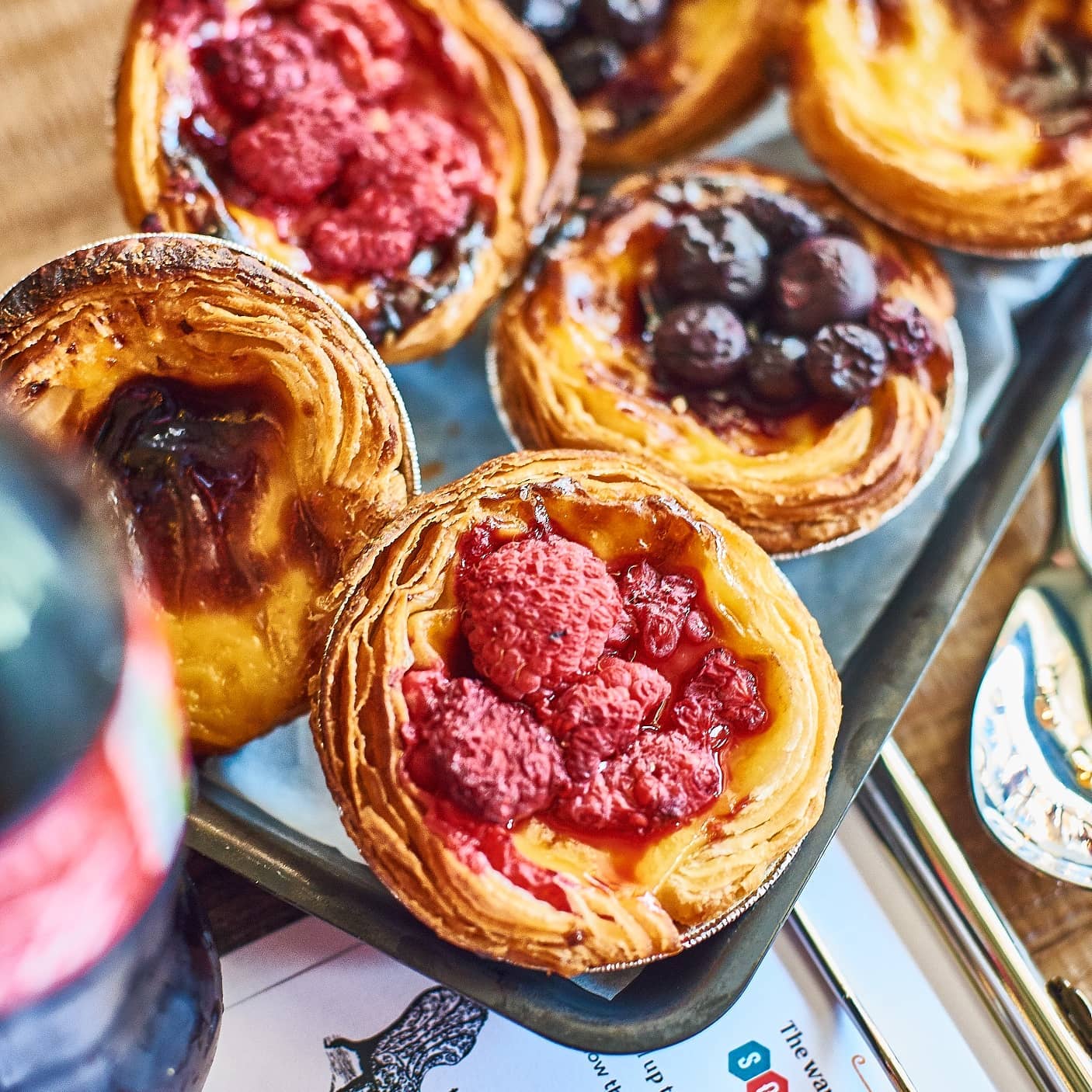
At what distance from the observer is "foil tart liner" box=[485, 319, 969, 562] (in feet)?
6.41

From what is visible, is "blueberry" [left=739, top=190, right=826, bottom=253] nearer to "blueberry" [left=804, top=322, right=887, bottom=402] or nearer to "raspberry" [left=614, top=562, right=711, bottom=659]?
"blueberry" [left=804, top=322, right=887, bottom=402]

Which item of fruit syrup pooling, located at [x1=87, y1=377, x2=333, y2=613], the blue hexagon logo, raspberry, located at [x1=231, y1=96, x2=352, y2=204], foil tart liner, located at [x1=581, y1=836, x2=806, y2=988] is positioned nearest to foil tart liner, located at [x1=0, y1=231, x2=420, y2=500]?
fruit syrup pooling, located at [x1=87, y1=377, x2=333, y2=613]

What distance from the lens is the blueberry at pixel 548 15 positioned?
219 centimetres

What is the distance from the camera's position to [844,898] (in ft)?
6.17

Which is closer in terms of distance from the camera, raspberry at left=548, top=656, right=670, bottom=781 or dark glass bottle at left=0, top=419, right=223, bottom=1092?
dark glass bottle at left=0, top=419, right=223, bottom=1092

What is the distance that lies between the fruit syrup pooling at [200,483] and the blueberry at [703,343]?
716 millimetres

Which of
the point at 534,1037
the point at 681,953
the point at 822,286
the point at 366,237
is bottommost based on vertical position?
the point at 534,1037

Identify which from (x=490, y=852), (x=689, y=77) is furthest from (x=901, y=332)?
(x=490, y=852)

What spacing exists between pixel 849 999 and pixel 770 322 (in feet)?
3.88

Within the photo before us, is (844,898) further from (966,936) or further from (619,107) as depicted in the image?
(619,107)

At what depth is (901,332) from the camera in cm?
196

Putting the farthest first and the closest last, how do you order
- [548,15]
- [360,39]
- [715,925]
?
[548,15] < [360,39] < [715,925]

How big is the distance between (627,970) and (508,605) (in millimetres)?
601

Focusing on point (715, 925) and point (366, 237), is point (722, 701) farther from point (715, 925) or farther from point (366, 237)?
point (366, 237)
